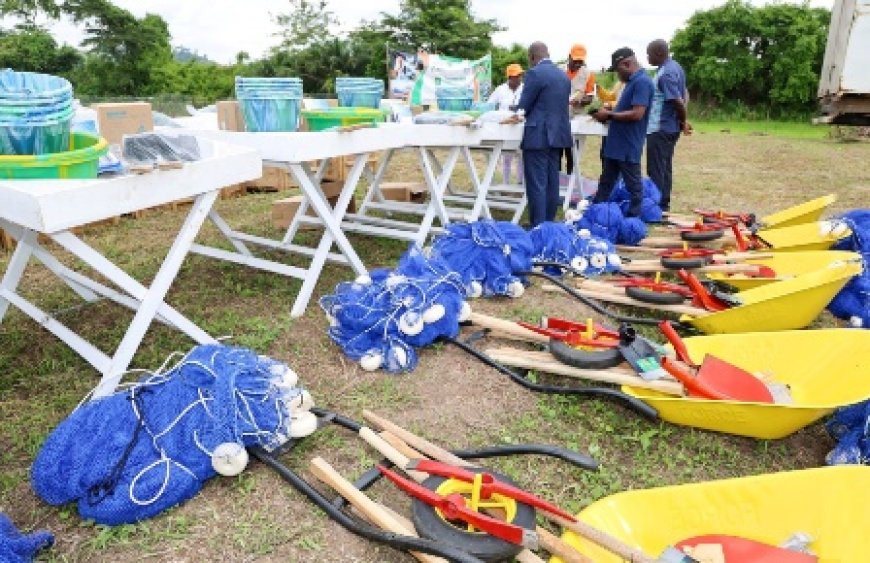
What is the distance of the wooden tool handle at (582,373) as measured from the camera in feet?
8.04

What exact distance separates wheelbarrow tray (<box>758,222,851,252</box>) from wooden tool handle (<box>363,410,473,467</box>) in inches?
126

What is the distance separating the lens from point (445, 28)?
25.2 m

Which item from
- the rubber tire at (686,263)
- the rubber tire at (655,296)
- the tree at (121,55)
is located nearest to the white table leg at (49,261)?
the rubber tire at (655,296)

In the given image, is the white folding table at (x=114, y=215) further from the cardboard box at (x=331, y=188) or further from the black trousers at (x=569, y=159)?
the black trousers at (x=569, y=159)

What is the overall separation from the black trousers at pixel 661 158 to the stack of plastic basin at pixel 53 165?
5166mm

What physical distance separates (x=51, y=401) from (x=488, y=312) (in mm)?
2233

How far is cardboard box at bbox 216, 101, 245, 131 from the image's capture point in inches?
135

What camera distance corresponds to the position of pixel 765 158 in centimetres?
1080

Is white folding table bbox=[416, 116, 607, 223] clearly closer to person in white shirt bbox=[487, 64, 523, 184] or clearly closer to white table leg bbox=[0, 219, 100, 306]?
person in white shirt bbox=[487, 64, 523, 184]

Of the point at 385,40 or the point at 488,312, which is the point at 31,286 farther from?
the point at 385,40

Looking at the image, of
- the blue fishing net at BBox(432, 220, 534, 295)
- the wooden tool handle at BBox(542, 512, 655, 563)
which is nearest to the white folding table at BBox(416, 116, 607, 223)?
the blue fishing net at BBox(432, 220, 534, 295)

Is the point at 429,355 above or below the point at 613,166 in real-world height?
below

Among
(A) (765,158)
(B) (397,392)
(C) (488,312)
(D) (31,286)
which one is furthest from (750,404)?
(A) (765,158)

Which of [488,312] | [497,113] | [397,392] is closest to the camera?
[397,392]
